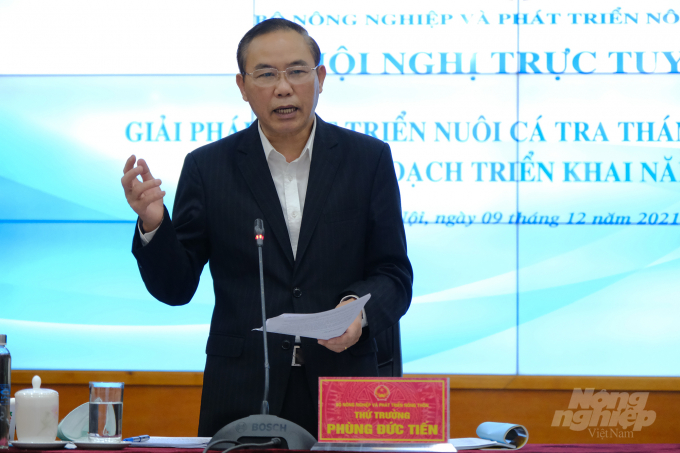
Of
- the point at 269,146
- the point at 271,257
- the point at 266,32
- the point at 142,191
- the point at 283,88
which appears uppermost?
the point at 266,32

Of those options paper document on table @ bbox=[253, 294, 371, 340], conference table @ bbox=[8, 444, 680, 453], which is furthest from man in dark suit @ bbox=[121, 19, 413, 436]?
conference table @ bbox=[8, 444, 680, 453]

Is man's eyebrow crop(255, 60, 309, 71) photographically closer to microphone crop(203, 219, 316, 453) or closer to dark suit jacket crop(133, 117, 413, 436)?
dark suit jacket crop(133, 117, 413, 436)

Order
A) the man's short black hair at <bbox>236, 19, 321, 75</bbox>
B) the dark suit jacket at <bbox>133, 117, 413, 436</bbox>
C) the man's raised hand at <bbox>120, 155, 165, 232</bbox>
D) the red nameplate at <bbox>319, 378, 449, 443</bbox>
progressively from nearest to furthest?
the red nameplate at <bbox>319, 378, 449, 443</bbox>, the man's raised hand at <bbox>120, 155, 165, 232</bbox>, the dark suit jacket at <bbox>133, 117, 413, 436</bbox>, the man's short black hair at <bbox>236, 19, 321, 75</bbox>

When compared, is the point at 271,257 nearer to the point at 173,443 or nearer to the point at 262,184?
the point at 262,184

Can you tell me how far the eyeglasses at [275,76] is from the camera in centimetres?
156

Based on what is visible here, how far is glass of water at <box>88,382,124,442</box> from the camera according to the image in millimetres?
1213

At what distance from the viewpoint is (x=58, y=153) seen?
300 centimetres

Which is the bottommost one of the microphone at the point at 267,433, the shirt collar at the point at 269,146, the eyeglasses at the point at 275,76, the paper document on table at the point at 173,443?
the paper document on table at the point at 173,443

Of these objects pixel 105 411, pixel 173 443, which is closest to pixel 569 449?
pixel 173 443

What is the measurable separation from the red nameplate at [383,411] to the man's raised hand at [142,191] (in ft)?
1.70

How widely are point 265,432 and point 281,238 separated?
52cm

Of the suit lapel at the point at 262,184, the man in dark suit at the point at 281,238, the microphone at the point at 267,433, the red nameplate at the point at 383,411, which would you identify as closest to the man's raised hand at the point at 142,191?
the man in dark suit at the point at 281,238

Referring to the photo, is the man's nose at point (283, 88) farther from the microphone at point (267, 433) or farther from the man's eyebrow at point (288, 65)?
the microphone at point (267, 433)

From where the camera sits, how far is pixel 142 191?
4.31ft
